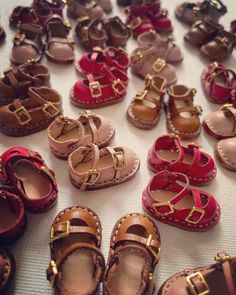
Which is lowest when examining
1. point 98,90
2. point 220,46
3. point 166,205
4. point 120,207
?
point 120,207

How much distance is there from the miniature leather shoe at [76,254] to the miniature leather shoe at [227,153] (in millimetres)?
605

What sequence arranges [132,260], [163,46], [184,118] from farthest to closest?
[163,46]
[184,118]
[132,260]

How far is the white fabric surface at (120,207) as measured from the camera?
3.37ft

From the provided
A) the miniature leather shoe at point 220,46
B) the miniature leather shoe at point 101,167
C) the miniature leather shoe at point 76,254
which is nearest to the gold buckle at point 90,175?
the miniature leather shoe at point 101,167

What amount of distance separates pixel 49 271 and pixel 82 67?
1.05 m

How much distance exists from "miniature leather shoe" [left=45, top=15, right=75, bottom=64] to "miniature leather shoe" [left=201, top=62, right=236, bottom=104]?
0.73m

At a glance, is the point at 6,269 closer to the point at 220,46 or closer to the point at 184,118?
the point at 184,118

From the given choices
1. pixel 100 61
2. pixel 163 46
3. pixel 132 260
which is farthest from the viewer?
pixel 163 46

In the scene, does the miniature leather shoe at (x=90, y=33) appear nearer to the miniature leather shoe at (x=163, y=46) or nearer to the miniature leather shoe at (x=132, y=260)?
the miniature leather shoe at (x=163, y=46)

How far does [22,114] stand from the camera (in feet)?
4.18

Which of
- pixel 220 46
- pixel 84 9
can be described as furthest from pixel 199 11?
pixel 84 9

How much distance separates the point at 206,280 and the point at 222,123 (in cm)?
72

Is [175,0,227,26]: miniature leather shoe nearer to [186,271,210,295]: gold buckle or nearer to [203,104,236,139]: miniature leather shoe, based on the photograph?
[203,104,236,139]: miniature leather shoe

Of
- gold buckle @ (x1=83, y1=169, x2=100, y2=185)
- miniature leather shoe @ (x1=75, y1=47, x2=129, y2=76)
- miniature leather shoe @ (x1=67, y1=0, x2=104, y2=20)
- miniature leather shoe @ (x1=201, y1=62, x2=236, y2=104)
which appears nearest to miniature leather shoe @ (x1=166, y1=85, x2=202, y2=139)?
miniature leather shoe @ (x1=201, y1=62, x2=236, y2=104)
